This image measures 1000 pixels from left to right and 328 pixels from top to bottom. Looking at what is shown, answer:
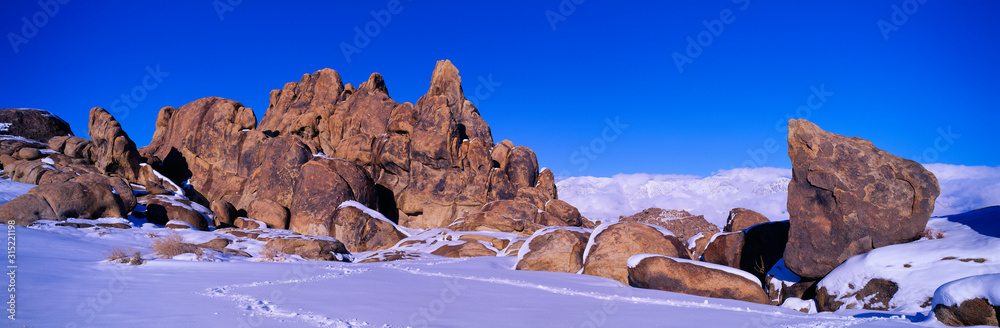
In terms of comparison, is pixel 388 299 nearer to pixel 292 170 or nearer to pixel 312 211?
pixel 312 211

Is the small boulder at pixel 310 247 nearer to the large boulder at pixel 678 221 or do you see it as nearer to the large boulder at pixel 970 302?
the large boulder at pixel 970 302

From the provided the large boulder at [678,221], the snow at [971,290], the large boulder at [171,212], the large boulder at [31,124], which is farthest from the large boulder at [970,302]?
the large boulder at [31,124]

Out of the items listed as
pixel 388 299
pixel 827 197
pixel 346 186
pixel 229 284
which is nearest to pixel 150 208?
pixel 346 186

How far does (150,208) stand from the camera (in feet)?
90.3

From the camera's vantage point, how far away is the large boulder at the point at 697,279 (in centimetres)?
1173

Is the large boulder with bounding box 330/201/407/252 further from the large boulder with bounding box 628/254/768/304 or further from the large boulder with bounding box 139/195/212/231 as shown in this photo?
the large boulder with bounding box 628/254/768/304

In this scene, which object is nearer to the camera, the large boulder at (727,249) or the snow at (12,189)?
the large boulder at (727,249)

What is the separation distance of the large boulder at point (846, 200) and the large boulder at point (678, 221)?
116ft

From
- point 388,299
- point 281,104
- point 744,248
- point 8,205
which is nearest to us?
point 388,299

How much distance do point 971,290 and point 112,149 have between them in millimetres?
45078

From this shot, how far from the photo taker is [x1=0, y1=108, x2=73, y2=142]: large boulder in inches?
1469

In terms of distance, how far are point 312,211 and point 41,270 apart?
26.6 meters

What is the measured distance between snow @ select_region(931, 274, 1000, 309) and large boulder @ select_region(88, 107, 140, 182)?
144 feet

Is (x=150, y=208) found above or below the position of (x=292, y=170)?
below
